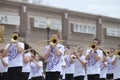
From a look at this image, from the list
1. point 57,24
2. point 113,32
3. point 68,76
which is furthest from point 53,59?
point 113,32

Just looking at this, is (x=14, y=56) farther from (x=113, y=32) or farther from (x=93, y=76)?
(x=113, y=32)

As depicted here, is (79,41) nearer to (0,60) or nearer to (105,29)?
(105,29)

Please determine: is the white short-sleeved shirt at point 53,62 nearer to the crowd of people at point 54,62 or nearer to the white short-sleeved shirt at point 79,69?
the crowd of people at point 54,62

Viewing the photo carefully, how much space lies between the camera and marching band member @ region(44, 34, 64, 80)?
12.5 meters

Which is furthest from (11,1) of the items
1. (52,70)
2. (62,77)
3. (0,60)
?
(52,70)

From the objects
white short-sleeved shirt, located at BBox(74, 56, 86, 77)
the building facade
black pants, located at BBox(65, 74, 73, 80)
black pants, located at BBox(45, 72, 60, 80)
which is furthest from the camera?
the building facade

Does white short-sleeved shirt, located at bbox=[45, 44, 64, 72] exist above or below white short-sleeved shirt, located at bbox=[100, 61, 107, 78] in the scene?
above

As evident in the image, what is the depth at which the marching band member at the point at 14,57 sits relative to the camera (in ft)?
43.3

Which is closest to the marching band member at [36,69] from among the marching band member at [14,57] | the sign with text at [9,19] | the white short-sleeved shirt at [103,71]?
the white short-sleeved shirt at [103,71]

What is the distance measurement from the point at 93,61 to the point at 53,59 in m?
2.87

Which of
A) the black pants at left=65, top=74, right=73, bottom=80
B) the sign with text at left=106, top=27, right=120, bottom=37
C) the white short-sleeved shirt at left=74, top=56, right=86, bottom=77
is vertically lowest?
the black pants at left=65, top=74, right=73, bottom=80

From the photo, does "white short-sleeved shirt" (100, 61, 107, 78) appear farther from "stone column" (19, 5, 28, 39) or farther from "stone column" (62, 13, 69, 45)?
"stone column" (62, 13, 69, 45)

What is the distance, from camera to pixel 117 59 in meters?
16.5

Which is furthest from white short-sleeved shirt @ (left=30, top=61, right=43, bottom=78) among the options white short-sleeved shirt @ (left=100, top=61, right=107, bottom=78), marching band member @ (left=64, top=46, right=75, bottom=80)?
white short-sleeved shirt @ (left=100, top=61, right=107, bottom=78)
